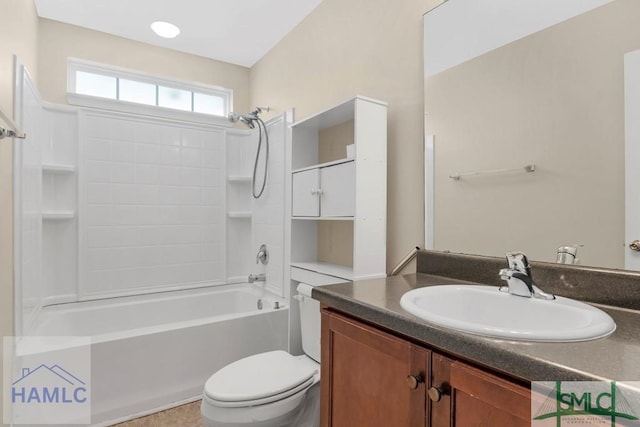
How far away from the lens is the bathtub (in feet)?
6.32

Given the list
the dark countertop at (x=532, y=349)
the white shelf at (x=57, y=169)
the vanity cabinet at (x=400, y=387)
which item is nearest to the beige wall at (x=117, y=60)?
the white shelf at (x=57, y=169)

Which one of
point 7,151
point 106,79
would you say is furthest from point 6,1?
point 106,79

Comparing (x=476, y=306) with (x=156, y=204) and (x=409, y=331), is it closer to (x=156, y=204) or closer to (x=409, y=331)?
(x=409, y=331)

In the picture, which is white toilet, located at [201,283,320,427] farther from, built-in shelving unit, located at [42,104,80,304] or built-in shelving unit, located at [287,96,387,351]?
built-in shelving unit, located at [42,104,80,304]

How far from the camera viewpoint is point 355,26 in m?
2.04

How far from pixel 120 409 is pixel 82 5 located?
2581 millimetres

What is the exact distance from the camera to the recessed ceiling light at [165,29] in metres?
2.55

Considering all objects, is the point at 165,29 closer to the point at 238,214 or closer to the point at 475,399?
the point at 238,214

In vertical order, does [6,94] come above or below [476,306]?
above

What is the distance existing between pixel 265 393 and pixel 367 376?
65 cm

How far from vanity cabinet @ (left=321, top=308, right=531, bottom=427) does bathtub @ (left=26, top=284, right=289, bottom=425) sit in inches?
49.9

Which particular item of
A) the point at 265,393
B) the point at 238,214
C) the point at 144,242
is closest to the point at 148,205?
the point at 144,242

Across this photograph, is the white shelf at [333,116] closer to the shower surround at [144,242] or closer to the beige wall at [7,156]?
the shower surround at [144,242]

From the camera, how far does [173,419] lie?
6.52ft
